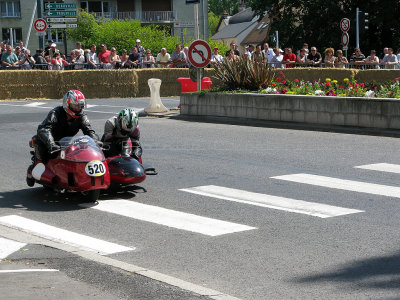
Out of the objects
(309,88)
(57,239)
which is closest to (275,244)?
(57,239)

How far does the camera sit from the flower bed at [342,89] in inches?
676

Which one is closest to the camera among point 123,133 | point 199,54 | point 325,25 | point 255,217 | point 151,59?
point 255,217

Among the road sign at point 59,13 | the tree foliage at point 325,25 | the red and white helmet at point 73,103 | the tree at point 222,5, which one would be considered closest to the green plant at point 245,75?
the red and white helmet at point 73,103

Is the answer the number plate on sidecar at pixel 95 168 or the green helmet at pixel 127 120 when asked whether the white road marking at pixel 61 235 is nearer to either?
the number plate on sidecar at pixel 95 168

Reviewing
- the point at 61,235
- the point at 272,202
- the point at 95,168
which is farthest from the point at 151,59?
the point at 61,235

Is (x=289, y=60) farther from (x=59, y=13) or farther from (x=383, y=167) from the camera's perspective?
(x=383, y=167)

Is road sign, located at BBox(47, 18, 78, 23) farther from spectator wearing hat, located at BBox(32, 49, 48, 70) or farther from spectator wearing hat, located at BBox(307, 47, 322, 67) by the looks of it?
spectator wearing hat, located at BBox(307, 47, 322, 67)

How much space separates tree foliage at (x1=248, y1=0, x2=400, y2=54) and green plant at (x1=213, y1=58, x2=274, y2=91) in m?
26.7

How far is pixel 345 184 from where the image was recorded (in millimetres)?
10492

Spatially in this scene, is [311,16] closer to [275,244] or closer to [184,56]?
[184,56]

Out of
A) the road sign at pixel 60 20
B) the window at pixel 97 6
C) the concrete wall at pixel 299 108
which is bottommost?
the concrete wall at pixel 299 108

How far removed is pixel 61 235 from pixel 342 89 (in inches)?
463

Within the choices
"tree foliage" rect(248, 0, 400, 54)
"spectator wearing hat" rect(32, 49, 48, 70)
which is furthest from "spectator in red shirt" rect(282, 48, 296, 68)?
"tree foliage" rect(248, 0, 400, 54)

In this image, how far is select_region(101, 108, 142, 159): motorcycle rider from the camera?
33.1ft
